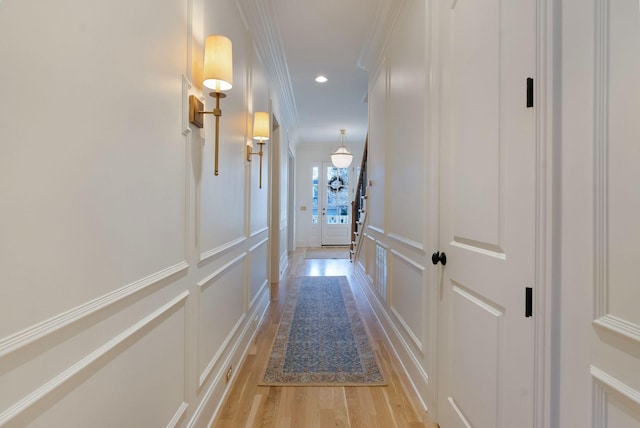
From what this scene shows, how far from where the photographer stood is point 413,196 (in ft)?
6.95

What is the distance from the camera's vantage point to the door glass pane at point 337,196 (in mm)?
8758

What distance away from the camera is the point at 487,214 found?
124 cm

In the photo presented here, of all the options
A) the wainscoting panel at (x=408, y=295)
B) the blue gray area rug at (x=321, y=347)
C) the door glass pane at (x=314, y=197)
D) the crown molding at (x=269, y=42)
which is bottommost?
the blue gray area rug at (x=321, y=347)

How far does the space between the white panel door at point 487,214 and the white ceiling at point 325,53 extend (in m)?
1.51

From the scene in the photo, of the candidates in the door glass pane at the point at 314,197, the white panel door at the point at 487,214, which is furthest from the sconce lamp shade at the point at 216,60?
the door glass pane at the point at 314,197

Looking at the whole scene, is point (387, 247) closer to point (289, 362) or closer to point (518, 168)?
point (289, 362)

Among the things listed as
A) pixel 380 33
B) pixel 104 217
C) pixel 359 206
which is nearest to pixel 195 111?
pixel 104 217

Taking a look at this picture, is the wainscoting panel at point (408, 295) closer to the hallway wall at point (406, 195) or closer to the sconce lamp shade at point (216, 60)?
the hallway wall at point (406, 195)

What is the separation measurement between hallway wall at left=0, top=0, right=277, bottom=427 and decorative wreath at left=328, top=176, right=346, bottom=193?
7100mm

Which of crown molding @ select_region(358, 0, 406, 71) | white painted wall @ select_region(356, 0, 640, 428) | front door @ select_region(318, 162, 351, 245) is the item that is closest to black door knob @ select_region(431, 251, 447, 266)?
white painted wall @ select_region(356, 0, 640, 428)

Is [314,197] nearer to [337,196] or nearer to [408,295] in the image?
[337,196]

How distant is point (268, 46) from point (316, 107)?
2465 mm

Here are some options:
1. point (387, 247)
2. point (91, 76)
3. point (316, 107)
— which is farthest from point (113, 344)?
point (316, 107)

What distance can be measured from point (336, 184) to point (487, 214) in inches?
298
